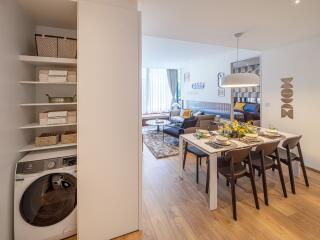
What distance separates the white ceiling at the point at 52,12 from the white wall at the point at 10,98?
108mm

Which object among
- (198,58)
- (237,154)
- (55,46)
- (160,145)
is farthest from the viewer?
(198,58)

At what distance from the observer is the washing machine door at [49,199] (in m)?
1.63

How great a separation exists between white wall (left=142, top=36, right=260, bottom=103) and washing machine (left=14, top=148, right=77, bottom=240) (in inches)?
127

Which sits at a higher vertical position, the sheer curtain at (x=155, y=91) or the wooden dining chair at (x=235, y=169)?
the sheer curtain at (x=155, y=91)

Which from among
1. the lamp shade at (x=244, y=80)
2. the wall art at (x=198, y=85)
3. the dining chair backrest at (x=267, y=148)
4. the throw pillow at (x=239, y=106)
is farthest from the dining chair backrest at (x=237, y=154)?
the wall art at (x=198, y=85)

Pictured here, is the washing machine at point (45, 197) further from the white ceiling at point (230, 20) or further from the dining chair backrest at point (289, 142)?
the dining chair backrest at point (289, 142)

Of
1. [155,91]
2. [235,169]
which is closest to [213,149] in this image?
[235,169]

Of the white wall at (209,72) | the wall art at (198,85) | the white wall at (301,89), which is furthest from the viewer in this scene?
the wall art at (198,85)

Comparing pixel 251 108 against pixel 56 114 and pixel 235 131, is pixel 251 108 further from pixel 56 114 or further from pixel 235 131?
pixel 56 114

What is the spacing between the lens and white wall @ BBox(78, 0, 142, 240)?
1.61 meters

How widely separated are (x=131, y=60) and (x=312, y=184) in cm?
338

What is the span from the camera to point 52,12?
182 cm

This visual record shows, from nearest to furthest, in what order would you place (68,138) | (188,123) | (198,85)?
1. (68,138)
2. (188,123)
3. (198,85)

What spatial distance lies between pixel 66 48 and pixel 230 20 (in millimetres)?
2153
